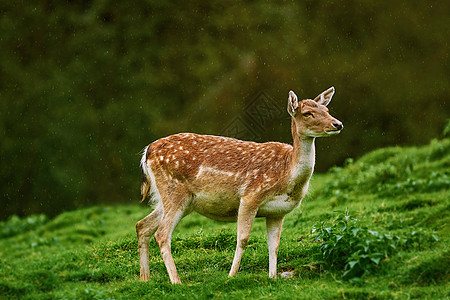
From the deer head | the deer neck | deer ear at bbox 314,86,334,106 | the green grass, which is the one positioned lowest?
the green grass

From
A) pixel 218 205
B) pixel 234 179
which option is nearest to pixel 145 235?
pixel 218 205

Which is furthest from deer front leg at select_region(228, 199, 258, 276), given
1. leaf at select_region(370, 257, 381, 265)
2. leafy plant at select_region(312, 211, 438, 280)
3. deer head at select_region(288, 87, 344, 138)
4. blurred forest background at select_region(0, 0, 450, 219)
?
blurred forest background at select_region(0, 0, 450, 219)

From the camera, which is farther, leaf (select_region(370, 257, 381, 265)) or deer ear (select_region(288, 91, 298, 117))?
deer ear (select_region(288, 91, 298, 117))

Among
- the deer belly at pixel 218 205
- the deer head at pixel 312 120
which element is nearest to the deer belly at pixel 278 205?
the deer belly at pixel 218 205

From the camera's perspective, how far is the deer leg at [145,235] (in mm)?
7496

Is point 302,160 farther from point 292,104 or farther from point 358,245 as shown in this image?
point 358,245

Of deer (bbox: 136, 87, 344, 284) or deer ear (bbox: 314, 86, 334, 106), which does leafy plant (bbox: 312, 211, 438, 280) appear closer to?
deer (bbox: 136, 87, 344, 284)

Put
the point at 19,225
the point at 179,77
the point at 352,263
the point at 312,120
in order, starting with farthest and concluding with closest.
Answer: the point at 179,77 → the point at 19,225 → the point at 312,120 → the point at 352,263

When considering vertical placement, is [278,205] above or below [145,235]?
above

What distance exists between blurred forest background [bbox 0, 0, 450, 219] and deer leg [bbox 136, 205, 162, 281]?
886cm

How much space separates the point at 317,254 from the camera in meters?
7.21

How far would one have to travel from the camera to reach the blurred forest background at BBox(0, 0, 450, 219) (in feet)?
55.1

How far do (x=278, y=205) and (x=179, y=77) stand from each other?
11.1 m

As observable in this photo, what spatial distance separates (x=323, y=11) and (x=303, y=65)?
1.70 meters
